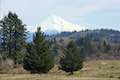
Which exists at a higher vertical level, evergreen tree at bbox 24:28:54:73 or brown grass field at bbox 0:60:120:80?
evergreen tree at bbox 24:28:54:73

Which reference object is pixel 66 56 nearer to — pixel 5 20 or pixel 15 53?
pixel 15 53

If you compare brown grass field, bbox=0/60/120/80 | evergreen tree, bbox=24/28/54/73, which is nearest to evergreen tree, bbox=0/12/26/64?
brown grass field, bbox=0/60/120/80

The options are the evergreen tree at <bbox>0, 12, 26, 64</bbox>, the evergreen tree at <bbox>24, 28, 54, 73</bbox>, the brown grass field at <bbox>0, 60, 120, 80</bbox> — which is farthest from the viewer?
the evergreen tree at <bbox>0, 12, 26, 64</bbox>

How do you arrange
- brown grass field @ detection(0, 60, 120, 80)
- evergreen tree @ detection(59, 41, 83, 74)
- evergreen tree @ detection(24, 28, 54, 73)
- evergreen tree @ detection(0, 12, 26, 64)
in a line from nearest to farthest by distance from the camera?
brown grass field @ detection(0, 60, 120, 80), evergreen tree @ detection(24, 28, 54, 73), evergreen tree @ detection(59, 41, 83, 74), evergreen tree @ detection(0, 12, 26, 64)

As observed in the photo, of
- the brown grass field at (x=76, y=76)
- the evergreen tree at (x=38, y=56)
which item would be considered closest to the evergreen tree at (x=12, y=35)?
the brown grass field at (x=76, y=76)

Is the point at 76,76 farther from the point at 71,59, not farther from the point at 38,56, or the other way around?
the point at 71,59

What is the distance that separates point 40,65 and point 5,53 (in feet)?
95.5

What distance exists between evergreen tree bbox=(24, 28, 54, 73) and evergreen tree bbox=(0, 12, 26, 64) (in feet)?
71.5

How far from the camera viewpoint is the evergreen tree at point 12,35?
9688cm

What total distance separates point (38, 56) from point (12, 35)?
28.1 m

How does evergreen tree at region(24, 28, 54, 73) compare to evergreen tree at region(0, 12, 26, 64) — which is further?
evergreen tree at region(0, 12, 26, 64)

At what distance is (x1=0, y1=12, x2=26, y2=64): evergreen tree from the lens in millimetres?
96875

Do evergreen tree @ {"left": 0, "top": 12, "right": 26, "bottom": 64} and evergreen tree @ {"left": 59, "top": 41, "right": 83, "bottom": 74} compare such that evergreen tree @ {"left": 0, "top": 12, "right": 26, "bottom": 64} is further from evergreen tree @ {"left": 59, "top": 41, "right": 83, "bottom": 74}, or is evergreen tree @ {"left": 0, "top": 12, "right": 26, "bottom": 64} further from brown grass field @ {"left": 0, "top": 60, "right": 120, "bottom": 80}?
evergreen tree @ {"left": 59, "top": 41, "right": 83, "bottom": 74}

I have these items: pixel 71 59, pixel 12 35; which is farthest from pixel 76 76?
pixel 12 35
